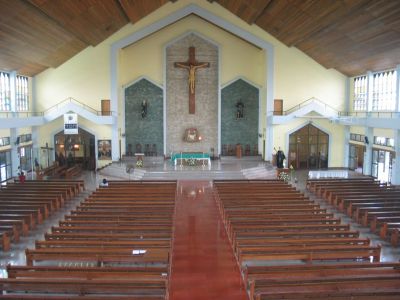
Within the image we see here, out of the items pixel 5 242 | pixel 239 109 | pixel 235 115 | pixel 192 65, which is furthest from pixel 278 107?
pixel 5 242

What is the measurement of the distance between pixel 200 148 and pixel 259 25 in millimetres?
8054

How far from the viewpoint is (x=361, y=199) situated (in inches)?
545

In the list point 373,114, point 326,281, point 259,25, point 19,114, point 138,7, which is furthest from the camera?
point 259,25

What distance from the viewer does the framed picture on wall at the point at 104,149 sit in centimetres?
2305

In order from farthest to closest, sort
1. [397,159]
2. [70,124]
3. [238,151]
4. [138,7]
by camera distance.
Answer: [238,151] < [70,124] < [138,7] < [397,159]

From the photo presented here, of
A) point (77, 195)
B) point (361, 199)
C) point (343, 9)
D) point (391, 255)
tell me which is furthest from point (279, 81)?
point (391, 255)

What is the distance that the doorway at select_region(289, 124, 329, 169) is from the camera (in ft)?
77.3

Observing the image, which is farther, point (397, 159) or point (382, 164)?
point (382, 164)

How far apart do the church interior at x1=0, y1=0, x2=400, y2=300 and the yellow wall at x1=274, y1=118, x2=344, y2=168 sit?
6 centimetres

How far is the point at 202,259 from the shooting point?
8.73 metres

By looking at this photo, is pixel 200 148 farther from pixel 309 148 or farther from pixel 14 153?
pixel 14 153

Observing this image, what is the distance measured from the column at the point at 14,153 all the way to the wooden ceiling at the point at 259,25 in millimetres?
3318

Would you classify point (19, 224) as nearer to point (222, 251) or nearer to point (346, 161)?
point (222, 251)

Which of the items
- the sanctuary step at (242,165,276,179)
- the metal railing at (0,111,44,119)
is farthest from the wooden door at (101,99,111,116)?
the sanctuary step at (242,165,276,179)
